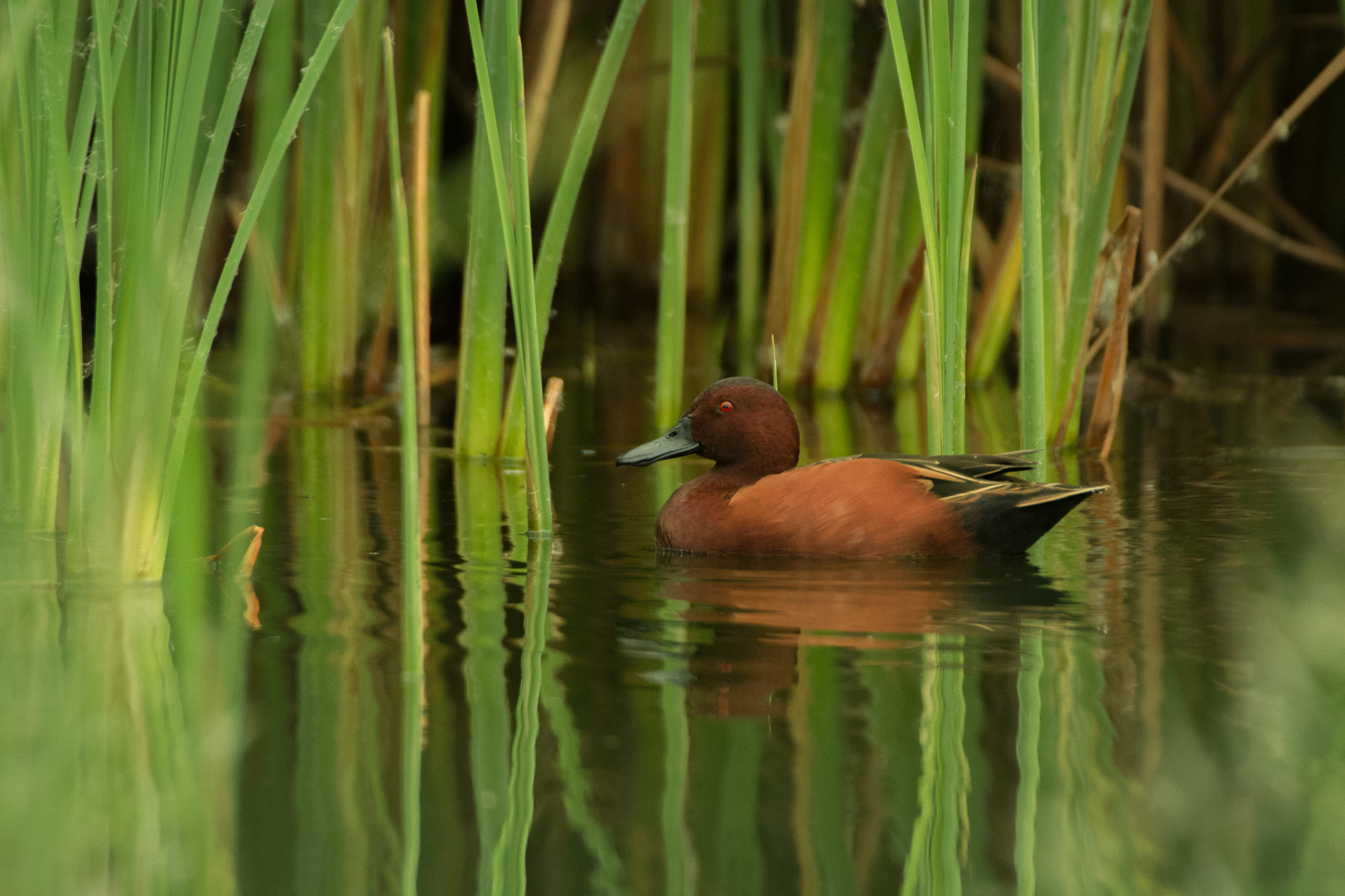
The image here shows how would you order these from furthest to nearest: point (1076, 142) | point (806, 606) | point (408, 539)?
point (1076, 142) → point (806, 606) → point (408, 539)

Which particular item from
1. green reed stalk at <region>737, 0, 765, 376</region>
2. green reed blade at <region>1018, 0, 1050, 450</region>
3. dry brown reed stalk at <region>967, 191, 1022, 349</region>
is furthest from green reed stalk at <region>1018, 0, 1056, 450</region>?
green reed stalk at <region>737, 0, 765, 376</region>

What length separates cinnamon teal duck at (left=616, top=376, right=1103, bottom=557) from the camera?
4035 mm

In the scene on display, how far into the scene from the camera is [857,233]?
6426 mm

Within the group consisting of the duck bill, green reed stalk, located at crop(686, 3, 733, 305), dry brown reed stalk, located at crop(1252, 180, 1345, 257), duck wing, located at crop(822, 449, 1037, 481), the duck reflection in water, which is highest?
green reed stalk, located at crop(686, 3, 733, 305)

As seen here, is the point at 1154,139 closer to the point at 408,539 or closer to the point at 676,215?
the point at 676,215

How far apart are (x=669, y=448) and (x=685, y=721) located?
1.88 m

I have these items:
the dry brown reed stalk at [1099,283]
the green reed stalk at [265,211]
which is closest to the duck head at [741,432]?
the green reed stalk at [265,211]

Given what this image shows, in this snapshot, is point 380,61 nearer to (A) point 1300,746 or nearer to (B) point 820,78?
(B) point 820,78

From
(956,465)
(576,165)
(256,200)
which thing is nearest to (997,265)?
(576,165)

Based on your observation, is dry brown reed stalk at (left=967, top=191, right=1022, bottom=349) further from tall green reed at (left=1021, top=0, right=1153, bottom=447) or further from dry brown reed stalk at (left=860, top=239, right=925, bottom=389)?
tall green reed at (left=1021, top=0, right=1153, bottom=447)

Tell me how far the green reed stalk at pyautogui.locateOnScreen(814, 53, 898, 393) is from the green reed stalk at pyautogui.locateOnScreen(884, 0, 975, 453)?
191 centimetres

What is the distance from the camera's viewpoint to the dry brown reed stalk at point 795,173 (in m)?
6.54

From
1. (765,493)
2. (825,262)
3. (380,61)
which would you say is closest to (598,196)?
(825,262)

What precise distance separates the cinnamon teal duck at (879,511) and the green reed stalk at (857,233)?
199cm
